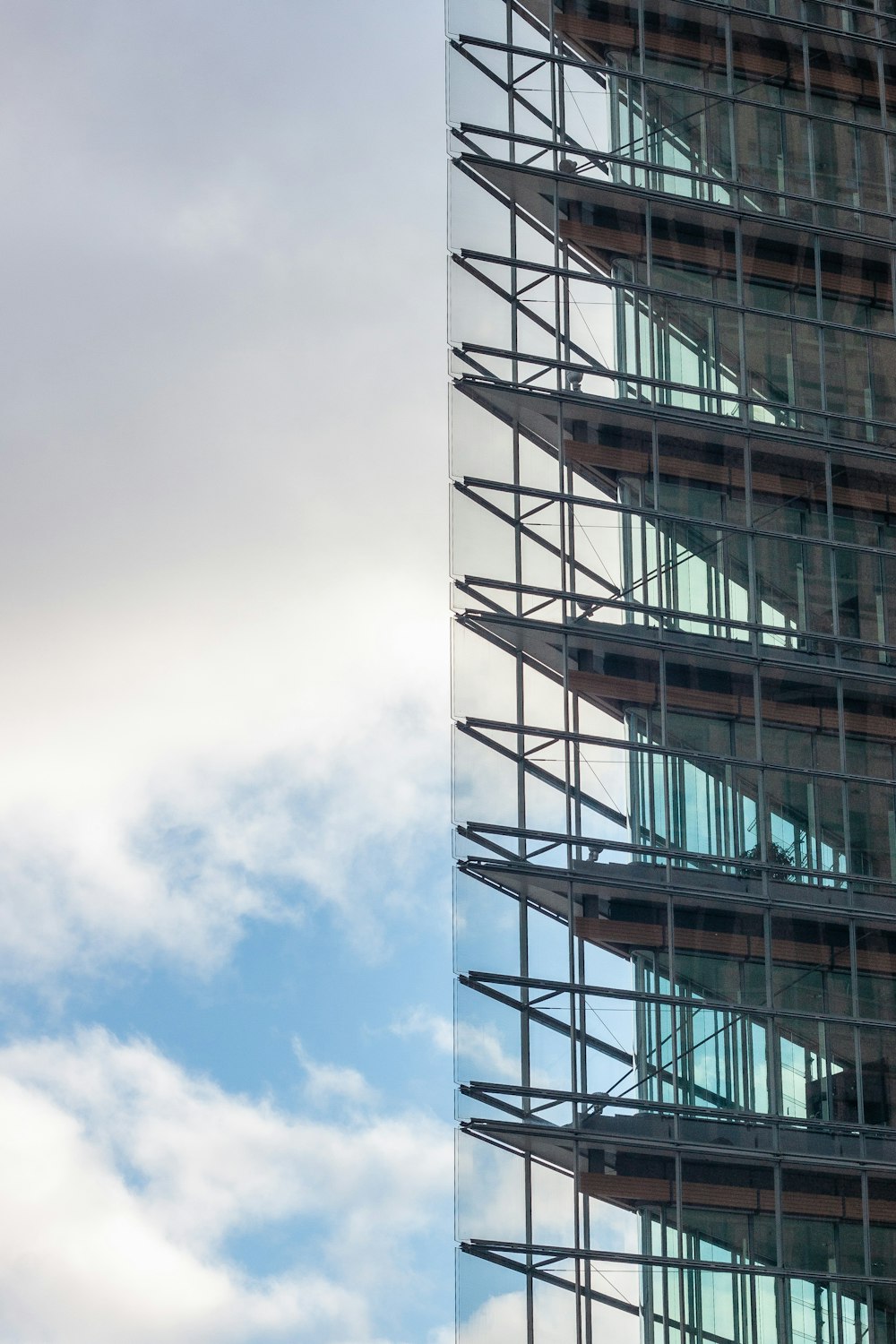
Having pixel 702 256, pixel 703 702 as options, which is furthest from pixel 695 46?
pixel 703 702

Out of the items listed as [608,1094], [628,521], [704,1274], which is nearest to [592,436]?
[628,521]

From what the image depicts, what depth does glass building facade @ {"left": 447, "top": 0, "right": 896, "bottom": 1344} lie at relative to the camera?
28.6 metres

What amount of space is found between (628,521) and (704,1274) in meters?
10.8

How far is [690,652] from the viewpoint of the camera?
103 ft

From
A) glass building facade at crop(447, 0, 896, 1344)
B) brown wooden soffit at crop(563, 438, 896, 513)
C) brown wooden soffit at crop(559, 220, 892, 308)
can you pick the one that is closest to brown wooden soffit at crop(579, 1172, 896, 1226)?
glass building facade at crop(447, 0, 896, 1344)

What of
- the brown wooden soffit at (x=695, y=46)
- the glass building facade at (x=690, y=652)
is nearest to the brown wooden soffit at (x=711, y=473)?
the glass building facade at (x=690, y=652)

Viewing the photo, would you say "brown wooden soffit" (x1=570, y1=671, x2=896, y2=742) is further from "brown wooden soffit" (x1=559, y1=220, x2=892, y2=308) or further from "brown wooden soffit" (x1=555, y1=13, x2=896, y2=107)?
"brown wooden soffit" (x1=555, y1=13, x2=896, y2=107)

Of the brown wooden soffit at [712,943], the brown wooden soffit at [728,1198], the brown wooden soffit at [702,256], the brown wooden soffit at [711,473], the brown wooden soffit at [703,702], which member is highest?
the brown wooden soffit at [702,256]

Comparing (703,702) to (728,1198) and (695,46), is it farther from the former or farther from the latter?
(695,46)

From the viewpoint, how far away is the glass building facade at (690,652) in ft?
93.7

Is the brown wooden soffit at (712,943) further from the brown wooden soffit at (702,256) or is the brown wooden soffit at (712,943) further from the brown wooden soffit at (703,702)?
the brown wooden soffit at (702,256)

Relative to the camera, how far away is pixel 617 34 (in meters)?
35.6

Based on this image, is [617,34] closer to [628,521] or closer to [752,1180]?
[628,521]

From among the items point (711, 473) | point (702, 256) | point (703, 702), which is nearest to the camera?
point (703, 702)
